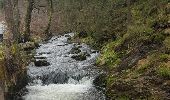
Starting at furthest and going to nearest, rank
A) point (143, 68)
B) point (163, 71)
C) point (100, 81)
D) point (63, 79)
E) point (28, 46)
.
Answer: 1. point (28, 46)
2. point (63, 79)
3. point (100, 81)
4. point (143, 68)
5. point (163, 71)

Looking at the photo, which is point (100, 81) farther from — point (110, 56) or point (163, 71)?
point (163, 71)

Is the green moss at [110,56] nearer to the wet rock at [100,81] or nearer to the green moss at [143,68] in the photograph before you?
the wet rock at [100,81]

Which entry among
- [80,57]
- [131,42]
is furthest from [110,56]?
[80,57]

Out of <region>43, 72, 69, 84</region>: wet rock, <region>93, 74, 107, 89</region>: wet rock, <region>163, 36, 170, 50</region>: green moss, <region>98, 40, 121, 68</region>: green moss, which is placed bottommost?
<region>43, 72, 69, 84</region>: wet rock

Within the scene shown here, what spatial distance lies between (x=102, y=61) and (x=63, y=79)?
291cm

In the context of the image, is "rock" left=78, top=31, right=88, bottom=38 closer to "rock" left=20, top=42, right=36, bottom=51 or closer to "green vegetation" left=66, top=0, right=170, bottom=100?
"green vegetation" left=66, top=0, right=170, bottom=100

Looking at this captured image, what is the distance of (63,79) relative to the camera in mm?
16266

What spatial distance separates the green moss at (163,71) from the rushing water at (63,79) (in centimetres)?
224

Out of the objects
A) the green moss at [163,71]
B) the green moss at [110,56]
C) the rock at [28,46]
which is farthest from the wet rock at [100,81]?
the rock at [28,46]

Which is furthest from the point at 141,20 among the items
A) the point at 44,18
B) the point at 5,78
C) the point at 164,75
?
the point at 44,18

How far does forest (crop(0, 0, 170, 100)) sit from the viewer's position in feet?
42.9

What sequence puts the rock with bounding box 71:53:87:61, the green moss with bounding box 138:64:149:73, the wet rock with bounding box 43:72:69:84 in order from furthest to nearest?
the rock with bounding box 71:53:87:61
the wet rock with bounding box 43:72:69:84
the green moss with bounding box 138:64:149:73

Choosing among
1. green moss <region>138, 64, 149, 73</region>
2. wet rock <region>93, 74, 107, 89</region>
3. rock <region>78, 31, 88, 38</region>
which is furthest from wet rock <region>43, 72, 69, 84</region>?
rock <region>78, 31, 88, 38</region>

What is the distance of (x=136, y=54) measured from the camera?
1616cm
